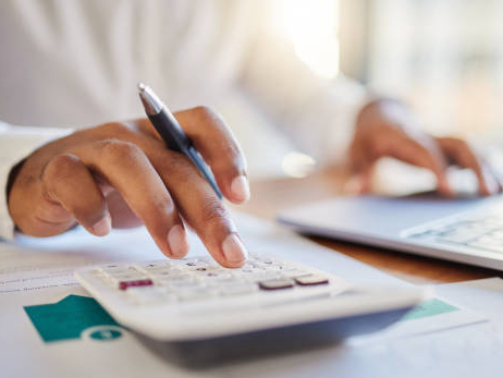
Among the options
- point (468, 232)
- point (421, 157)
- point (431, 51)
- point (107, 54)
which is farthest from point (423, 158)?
point (431, 51)

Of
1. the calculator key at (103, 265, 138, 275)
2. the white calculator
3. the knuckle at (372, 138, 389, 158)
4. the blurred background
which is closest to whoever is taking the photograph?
the white calculator

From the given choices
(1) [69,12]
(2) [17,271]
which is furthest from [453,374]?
(1) [69,12]

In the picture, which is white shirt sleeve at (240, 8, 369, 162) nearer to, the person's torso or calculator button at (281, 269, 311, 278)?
the person's torso

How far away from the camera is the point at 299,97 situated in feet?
4.06

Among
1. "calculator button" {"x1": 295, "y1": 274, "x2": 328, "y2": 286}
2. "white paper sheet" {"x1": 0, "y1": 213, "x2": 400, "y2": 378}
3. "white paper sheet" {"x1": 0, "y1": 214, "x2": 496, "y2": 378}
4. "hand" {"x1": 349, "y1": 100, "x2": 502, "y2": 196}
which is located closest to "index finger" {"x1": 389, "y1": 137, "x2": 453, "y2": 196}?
"hand" {"x1": 349, "y1": 100, "x2": 502, "y2": 196}

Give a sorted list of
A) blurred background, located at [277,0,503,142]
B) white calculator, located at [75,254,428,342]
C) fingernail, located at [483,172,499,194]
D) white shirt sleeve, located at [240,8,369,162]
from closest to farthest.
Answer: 1. white calculator, located at [75,254,428,342]
2. fingernail, located at [483,172,499,194]
3. white shirt sleeve, located at [240,8,369,162]
4. blurred background, located at [277,0,503,142]

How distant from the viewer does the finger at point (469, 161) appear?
0.72m

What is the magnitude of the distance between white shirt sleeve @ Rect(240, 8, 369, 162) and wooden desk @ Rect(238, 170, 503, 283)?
305 mm

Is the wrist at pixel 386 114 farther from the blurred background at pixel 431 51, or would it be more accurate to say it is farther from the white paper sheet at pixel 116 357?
the blurred background at pixel 431 51

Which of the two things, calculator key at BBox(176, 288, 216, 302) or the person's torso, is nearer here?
calculator key at BBox(176, 288, 216, 302)

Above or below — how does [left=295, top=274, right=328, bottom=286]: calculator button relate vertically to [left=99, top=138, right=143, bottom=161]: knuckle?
below

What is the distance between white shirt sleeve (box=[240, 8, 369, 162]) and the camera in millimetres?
1199

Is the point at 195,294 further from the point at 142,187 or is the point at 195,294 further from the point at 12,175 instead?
the point at 12,175

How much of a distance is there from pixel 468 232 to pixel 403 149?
329 mm
